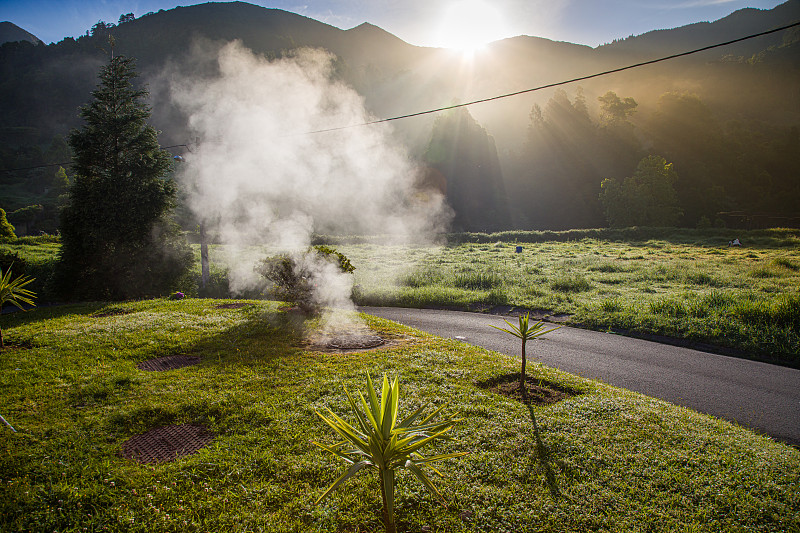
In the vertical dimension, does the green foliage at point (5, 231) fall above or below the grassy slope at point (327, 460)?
above

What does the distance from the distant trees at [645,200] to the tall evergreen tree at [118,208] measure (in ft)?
151

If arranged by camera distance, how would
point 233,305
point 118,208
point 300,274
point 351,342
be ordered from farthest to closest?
1. point 118,208
2. point 233,305
3. point 300,274
4. point 351,342

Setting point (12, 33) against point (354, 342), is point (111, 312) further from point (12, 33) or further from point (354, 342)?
point (12, 33)

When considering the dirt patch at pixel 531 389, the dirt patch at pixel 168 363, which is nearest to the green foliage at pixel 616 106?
the dirt patch at pixel 531 389

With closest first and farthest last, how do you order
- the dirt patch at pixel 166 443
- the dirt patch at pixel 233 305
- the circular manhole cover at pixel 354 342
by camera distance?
the dirt patch at pixel 166 443
the circular manhole cover at pixel 354 342
the dirt patch at pixel 233 305

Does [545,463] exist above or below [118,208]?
below

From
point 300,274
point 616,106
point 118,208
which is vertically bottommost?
point 300,274

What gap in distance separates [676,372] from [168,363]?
1013cm

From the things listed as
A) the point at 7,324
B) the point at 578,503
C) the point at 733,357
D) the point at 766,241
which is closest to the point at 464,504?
the point at 578,503

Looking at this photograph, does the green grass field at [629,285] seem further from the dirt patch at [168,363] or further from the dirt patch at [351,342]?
the dirt patch at [168,363]

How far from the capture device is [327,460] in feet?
13.7

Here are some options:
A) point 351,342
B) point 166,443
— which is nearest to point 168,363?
point 166,443

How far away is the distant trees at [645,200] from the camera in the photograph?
4447 centimetres

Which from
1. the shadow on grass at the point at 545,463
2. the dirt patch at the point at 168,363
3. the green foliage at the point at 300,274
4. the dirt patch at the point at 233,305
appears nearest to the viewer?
the shadow on grass at the point at 545,463
